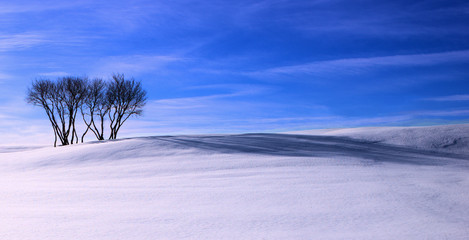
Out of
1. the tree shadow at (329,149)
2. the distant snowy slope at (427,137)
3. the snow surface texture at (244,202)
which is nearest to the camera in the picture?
the snow surface texture at (244,202)

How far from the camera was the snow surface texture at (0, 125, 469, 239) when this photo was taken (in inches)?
148

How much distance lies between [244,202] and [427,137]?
45.9 ft

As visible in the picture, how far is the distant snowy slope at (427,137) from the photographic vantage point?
569 inches

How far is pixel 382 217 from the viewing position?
4.21 m

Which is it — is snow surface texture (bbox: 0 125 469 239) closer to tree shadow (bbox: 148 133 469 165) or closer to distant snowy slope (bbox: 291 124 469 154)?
tree shadow (bbox: 148 133 469 165)

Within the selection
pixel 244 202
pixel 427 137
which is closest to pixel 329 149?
pixel 427 137

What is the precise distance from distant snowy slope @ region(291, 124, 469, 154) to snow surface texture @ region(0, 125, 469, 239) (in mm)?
3662

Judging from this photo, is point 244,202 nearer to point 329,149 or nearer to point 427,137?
point 329,149

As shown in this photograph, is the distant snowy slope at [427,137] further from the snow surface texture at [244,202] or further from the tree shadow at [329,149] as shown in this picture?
the snow surface texture at [244,202]

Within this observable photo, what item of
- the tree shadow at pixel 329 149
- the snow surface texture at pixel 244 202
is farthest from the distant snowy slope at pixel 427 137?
the snow surface texture at pixel 244 202

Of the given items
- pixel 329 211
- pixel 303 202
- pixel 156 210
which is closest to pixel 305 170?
pixel 303 202

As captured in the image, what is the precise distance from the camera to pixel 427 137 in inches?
623

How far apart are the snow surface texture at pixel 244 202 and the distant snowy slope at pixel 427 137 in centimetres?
366

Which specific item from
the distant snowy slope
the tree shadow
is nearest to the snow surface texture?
the tree shadow
